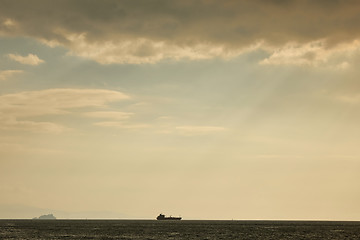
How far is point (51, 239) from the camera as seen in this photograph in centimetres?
13150

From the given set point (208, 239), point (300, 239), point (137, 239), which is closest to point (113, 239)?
point (137, 239)

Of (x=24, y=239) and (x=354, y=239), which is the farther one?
(x=354, y=239)

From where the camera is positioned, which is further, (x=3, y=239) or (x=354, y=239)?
(x=354, y=239)

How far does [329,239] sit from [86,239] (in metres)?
71.4

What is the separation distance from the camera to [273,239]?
137m

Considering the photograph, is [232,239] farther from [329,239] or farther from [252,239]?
[329,239]

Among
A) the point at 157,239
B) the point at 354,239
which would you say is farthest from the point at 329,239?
the point at 157,239

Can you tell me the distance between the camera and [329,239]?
14138 centimetres

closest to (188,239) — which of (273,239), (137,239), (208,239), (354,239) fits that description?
(208,239)

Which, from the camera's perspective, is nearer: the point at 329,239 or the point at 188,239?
the point at 188,239

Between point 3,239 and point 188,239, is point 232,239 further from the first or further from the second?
point 3,239

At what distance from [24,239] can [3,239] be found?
5387 millimetres

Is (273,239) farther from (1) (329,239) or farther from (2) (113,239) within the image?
(2) (113,239)

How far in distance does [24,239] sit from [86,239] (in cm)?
1661
